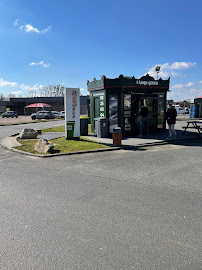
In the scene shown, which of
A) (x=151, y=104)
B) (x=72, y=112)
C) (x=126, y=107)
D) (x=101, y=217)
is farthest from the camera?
(x=151, y=104)

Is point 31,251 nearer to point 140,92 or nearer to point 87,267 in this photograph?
point 87,267

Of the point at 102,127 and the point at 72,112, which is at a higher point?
the point at 72,112

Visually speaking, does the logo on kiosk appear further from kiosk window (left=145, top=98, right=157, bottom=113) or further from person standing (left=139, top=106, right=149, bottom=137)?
person standing (left=139, top=106, right=149, bottom=137)

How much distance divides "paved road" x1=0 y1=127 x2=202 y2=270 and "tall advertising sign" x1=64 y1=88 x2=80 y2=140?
4.86 m

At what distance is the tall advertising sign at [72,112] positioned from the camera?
36.7ft

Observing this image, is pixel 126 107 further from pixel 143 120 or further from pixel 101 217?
pixel 101 217

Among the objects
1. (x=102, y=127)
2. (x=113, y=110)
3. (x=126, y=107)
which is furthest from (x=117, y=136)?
(x=126, y=107)

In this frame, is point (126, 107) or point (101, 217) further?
point (126, 107)

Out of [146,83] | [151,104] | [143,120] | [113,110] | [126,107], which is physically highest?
[146,83]

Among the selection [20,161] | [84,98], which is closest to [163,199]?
[20,161]

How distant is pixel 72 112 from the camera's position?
11352 millimetres

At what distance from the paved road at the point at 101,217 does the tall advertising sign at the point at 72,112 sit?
4.86 metres

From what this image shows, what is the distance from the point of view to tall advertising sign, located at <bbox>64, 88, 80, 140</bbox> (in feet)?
36.7

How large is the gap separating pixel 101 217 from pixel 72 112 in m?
8.36
